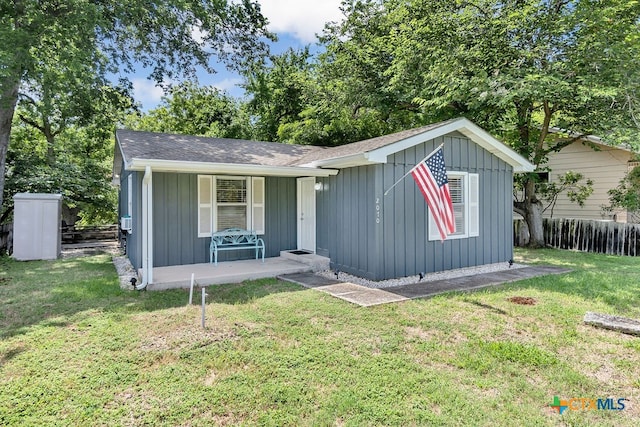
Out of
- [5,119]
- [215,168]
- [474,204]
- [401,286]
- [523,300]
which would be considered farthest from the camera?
[5,119]

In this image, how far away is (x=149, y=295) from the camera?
5648 mm

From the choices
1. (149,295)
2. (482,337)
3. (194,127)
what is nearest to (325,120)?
(194,127)

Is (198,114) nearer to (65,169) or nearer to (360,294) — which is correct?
(65,169)

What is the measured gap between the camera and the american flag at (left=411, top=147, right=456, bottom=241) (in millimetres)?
5867

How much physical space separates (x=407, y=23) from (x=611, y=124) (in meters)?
6.72

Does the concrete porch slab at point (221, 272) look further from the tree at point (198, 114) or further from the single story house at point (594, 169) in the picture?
the tree at point (198, 114)

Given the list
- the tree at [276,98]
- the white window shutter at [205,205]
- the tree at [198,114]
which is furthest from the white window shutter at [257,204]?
the tree at [198,114]

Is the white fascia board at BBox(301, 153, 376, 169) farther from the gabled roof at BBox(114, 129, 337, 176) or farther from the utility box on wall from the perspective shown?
the utility box on wall

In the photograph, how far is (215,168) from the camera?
6.59 m

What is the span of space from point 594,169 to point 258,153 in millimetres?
11475

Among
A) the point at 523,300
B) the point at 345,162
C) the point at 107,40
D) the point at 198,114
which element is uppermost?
the point at 198,114
